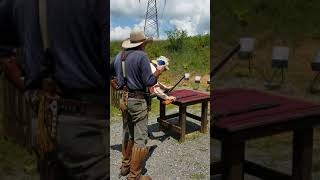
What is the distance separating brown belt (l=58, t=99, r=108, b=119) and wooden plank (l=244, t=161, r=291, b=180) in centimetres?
119

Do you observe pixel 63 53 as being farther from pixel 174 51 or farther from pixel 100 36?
pixel 174 51

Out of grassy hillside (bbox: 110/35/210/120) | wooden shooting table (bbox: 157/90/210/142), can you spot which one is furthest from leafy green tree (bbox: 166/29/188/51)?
wooden shooting table (bbox: 157/90/210/142)

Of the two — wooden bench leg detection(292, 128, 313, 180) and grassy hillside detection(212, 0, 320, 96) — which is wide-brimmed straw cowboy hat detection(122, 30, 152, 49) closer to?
grassy hillside detection(212, 0, 320, 96)

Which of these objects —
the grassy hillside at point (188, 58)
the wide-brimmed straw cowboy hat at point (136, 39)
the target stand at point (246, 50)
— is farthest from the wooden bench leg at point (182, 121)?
the grassy hillside at point (188, 58)

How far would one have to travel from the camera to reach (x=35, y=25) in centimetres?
237

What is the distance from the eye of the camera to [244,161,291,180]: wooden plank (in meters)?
2.86

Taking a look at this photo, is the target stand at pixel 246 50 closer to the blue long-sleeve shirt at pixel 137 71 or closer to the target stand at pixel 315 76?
the target stand at pixel 315 76

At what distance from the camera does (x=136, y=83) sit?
3.24 m

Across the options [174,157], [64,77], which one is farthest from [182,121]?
[64,77]

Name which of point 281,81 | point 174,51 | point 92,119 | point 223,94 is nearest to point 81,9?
point 92,119

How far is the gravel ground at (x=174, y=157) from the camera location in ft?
11.0

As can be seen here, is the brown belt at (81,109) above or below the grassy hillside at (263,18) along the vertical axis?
below

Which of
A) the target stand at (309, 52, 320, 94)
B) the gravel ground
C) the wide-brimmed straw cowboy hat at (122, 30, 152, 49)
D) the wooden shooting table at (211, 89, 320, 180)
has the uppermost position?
the wide-brimmed straw cowboy hat at (122, 30, 152, 49)

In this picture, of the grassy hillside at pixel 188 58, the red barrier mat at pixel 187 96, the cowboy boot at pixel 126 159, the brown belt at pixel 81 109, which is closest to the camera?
the brown belt at pixel 81 109
